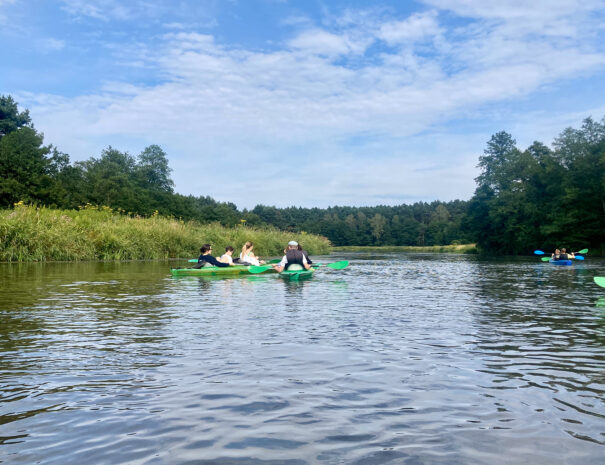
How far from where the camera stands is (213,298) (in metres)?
11.3

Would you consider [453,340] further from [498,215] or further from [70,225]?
[498,215]

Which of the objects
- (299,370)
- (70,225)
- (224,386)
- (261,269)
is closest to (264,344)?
(299,370)

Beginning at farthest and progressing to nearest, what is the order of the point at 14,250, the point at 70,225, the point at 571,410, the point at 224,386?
the point at 70,225 → the point at 14,250 → the point at 224,386 → the point at 571,410

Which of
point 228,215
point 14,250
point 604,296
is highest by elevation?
point 228,215

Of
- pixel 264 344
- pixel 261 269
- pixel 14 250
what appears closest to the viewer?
pixel 264 344

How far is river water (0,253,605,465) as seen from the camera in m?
3.18

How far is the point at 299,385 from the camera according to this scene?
14.9 feet

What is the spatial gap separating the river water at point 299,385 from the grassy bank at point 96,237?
14.6 m

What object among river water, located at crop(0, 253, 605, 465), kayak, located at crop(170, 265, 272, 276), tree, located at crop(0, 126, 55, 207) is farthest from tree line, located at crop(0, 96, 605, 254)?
Answer: river water, located at crop(0, 253, 605, 465)

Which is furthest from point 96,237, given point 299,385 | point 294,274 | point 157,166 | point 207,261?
point 157,166

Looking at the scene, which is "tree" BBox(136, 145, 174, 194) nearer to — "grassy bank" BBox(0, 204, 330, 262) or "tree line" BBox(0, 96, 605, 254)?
"tree line" BBox(0, 96, 605, 254)

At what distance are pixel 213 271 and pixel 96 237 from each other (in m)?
10.9

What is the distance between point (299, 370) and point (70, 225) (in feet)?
73.8

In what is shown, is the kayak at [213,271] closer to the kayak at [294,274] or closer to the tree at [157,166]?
the kayak at [294,274]
